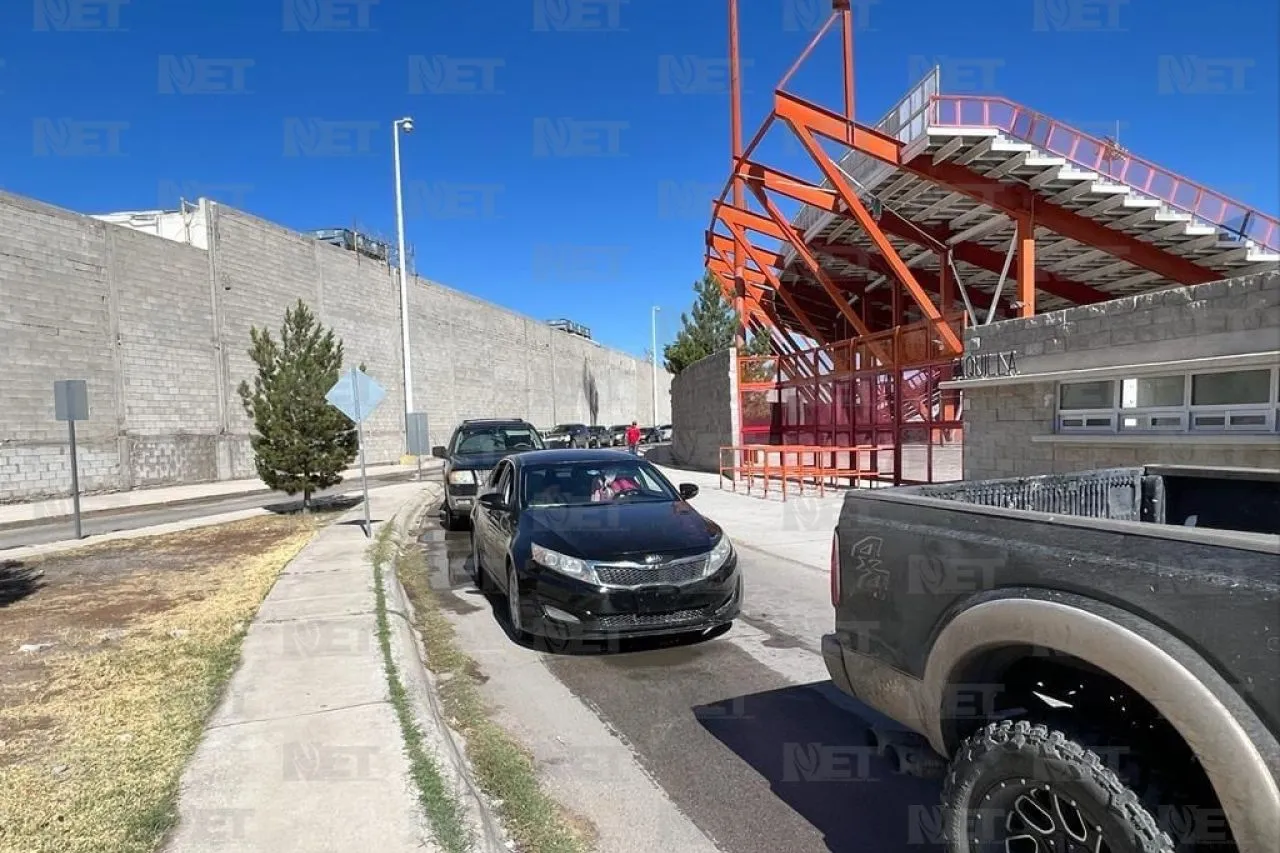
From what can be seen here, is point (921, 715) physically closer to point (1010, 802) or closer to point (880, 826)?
point (1010, 802)

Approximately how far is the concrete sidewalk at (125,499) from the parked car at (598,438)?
56.6 feet

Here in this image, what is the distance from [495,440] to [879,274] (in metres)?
17.5

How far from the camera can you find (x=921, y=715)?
8.98ft

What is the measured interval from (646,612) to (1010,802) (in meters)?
3.19

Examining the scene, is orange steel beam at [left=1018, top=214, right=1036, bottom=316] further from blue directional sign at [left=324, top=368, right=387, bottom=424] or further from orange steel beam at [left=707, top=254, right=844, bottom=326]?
blue directional sign at [left=324, top=368, right=387, bottom=424]

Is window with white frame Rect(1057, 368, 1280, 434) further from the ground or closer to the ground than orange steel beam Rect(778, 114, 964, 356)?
closer to the ground

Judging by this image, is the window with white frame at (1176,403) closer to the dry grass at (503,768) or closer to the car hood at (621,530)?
the car hood at (621,530)

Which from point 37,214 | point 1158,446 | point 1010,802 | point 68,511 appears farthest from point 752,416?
point 1010,802

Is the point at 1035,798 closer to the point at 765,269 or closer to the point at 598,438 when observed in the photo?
the point at 765,269

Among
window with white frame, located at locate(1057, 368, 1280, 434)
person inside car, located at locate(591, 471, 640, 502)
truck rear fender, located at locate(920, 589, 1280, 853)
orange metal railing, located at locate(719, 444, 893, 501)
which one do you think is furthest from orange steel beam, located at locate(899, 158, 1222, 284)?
truck rear fender, located at locate(920, 589, 1280, 853)

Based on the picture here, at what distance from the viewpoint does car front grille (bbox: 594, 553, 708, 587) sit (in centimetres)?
529

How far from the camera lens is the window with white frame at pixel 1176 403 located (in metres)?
8.30

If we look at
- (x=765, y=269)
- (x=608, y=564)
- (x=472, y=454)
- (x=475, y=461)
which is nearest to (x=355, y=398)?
(x=475, y=461)

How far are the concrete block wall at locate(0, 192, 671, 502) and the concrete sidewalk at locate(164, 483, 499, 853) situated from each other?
17.0m
